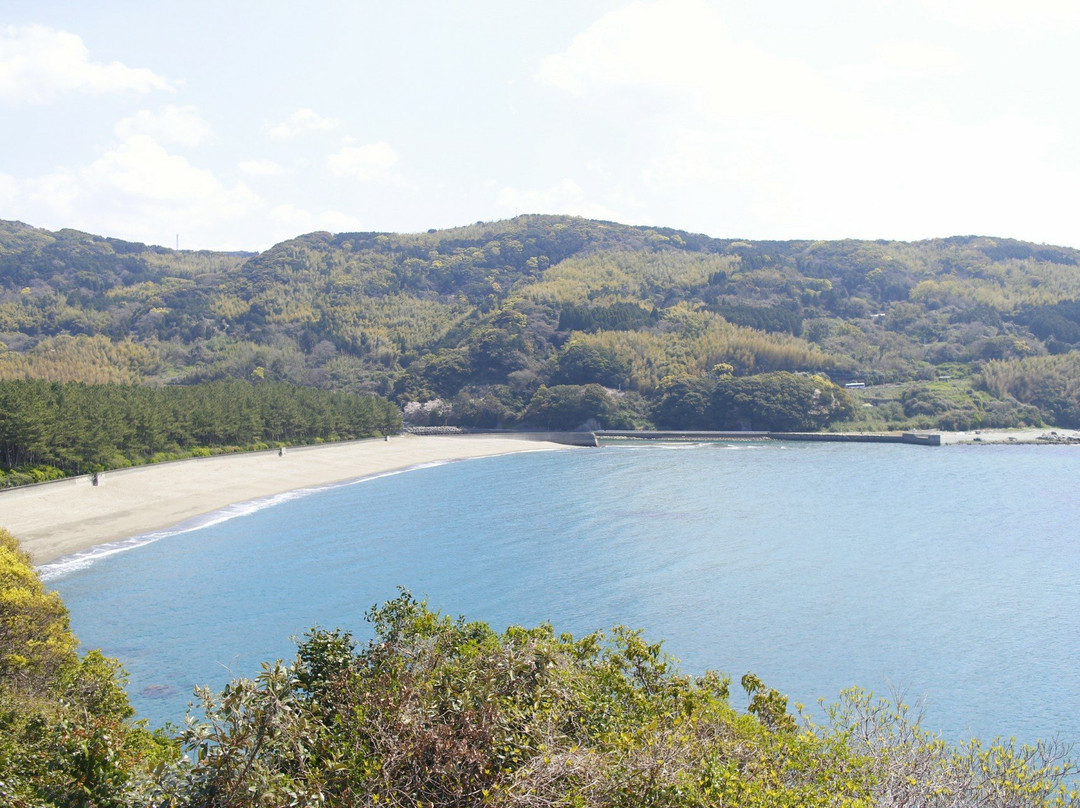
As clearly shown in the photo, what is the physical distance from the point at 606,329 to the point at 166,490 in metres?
81.4

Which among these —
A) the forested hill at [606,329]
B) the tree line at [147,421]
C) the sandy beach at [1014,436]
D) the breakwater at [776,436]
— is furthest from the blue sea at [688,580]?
the forested hill at [606,329]

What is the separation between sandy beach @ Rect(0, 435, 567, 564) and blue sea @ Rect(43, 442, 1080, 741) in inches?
93.7

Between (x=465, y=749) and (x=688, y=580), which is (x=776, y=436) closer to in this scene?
(x=688, y=580)

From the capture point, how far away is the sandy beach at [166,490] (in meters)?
39.1

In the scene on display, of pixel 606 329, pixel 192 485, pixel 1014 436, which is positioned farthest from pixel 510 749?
pixel 606 329

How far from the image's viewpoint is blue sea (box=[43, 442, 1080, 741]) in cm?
2355

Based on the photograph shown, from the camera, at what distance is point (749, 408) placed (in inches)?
3939

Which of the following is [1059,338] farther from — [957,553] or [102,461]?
[102,461]

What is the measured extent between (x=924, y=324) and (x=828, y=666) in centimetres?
11730

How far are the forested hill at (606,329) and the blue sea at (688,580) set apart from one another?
4401 cm

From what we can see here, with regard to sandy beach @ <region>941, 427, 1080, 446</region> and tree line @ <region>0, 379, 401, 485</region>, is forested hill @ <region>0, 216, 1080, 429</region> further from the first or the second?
tree line @ <region>0, 379, 401, 485</region>

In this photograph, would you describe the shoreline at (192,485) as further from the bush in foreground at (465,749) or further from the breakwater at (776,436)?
the bush in foreground at (465,749)

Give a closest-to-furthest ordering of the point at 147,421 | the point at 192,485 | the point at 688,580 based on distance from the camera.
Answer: the point at 688,580 < the point at 192,485 < the point at 147,421

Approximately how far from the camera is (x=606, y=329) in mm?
124438
